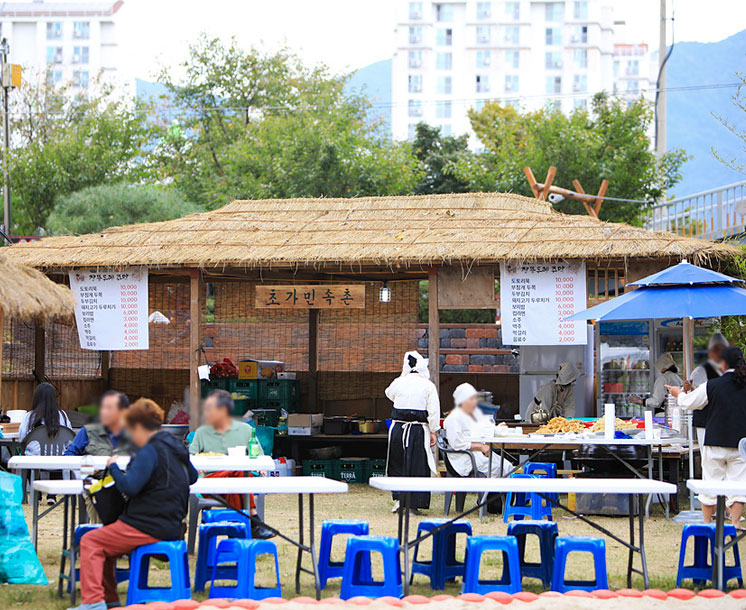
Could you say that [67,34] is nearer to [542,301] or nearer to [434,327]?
[434,327]

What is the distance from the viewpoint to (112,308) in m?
11.4

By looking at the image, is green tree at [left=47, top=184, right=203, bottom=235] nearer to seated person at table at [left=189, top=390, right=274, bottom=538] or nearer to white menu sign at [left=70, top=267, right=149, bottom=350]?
white menu sign at [left=70, top=267, right=149, bottom=350]

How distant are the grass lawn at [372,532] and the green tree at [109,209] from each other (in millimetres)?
12238

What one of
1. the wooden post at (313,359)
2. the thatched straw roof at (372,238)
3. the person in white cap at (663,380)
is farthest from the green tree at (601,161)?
the person in white cap at (663,380)

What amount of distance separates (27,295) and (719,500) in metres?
5.44

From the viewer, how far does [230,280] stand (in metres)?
13.2

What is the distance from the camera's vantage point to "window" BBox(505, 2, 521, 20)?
73.3 metres

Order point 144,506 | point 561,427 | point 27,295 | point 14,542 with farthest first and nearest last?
point 561,427 → point 27,295 → point 14,542 → point 144,506

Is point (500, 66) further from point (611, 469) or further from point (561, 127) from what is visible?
point (611, 469)

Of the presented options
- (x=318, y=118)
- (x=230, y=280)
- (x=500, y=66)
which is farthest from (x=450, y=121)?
(x=230, y=280)

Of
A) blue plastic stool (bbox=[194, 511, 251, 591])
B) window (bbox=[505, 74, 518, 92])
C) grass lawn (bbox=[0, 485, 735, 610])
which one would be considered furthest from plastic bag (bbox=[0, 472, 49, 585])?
window (bbox=[505, 74, 518, 92])

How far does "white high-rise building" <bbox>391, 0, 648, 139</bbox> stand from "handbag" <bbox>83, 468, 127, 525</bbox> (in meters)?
69.2

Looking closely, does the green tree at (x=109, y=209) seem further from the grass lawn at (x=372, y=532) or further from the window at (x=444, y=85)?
the window at (x=444, y=85)

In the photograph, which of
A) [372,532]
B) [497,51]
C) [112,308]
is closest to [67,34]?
[497,51]
